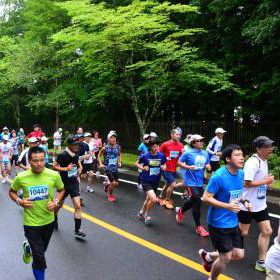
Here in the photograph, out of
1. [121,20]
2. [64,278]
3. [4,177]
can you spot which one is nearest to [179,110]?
[121,20]

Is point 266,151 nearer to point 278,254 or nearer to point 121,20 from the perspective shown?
point 278,254

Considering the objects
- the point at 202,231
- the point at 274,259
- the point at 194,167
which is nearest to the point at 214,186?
the point at 274,259

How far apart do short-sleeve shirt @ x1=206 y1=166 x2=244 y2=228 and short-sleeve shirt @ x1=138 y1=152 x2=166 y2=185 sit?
11.2 ft

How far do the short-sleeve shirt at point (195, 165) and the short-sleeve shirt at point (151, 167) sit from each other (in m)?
0.75

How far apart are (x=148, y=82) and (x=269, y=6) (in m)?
5.76

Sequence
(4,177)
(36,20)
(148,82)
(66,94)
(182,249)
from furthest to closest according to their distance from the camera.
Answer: (36,20), (66,94), (148,82), (4,177), (182,249)

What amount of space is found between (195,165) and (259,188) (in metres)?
2.13

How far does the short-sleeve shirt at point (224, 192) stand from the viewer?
14.9 ft

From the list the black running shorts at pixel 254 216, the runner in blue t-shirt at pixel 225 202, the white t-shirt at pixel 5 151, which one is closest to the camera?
the runner in blue t-shirt at pixel 225 202

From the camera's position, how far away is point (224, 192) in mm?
4555

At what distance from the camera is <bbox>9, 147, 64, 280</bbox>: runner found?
4676 mm

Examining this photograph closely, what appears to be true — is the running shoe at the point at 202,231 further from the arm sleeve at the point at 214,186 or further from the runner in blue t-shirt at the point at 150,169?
the arm sleeve at the point at 214,186

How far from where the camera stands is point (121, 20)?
14.8 m

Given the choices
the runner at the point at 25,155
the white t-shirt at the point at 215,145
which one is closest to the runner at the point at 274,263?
the runner at the point at 25,155
